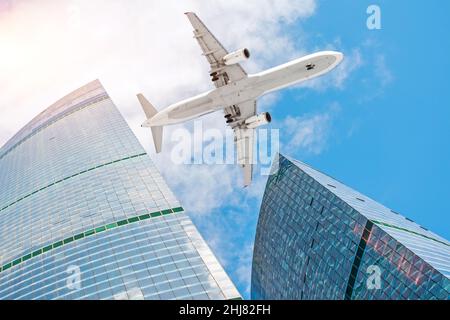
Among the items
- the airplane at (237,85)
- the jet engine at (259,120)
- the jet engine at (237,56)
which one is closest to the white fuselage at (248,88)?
the airplane at (237,85)

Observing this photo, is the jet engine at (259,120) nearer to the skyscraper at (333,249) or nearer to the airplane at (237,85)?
the airplane at (237,85)

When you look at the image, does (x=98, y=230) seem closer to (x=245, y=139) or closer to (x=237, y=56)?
(x=245, y=139)

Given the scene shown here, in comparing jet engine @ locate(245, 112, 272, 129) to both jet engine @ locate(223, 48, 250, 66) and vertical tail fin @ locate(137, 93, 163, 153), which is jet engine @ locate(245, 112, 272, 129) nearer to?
jet engine @ locate(223, 48, 250, 66)

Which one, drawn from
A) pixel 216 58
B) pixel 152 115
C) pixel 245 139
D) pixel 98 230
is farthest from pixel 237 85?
pixel 98 230

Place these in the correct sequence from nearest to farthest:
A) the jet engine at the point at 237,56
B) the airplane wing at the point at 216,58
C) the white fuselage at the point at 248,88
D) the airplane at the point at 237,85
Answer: the white fuselage at the point at 248,88 < the airplane at the point at 237,85 < the jet engine at the point at 237,56 < the airplane wing at the point at 216,58

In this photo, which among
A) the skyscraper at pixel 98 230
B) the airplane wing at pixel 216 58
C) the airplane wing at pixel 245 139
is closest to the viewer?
the airplane wing at pixel 216 58

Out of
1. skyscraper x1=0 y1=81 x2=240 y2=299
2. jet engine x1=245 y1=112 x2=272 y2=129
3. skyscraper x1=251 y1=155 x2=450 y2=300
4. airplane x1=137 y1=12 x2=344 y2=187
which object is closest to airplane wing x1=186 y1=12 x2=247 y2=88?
airplane x1=137 y1=12 x2=344 y2=187
